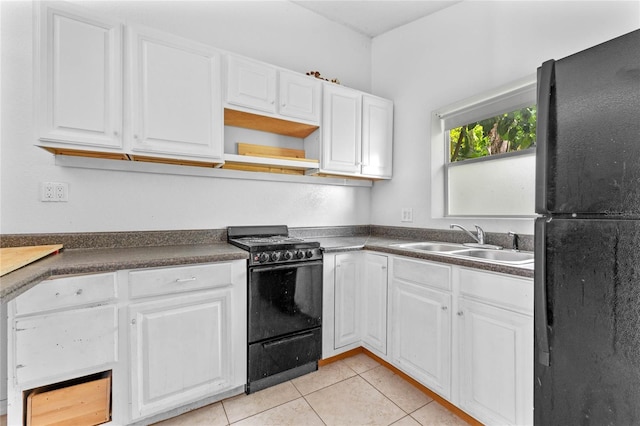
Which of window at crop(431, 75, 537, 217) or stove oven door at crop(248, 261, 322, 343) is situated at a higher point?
window at crop(431, 75, 537, 217)

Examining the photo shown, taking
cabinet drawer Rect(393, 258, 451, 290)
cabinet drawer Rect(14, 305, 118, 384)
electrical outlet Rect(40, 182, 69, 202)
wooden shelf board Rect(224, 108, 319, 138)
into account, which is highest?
wooden shelf board Rect(224, 108, 319, 138)

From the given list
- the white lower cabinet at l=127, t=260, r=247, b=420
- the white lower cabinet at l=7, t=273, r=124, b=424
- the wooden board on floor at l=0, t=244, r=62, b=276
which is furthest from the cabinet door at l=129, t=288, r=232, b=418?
Answer: the wooden board on floor at l=0, t=244, r=62, b=276

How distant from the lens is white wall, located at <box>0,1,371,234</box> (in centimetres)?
170

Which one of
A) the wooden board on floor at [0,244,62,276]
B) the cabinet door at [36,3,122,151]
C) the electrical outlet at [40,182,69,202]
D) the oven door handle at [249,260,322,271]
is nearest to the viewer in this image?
the wooden board on floor at [0,244,62,276]

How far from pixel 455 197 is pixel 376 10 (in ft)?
5.97

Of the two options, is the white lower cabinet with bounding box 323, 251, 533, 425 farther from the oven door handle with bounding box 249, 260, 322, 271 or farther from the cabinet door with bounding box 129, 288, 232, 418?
the cabinet door with bounding box 129, 288, 232, 418

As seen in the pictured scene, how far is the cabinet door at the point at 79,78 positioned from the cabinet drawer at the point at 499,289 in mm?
2079

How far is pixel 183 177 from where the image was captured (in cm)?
Result: 215

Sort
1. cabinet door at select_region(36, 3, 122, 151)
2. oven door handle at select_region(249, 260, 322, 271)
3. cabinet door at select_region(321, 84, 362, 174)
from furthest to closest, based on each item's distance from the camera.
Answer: cabinet door at select_region(321, 84, 362, 174) < oven door handle at select_region(249, 260, 322, 271) < cabinet door at select_region(36, 3, 122, 151)

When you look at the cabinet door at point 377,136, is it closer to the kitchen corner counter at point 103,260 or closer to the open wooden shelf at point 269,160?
the open wooden shelf at point 269,160

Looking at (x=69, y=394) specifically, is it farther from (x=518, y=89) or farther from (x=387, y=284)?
(x=518, y=89)

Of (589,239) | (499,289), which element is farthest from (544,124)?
(499,289)

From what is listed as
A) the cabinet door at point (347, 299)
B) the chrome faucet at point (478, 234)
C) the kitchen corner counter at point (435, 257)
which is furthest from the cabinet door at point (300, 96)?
the chrome faucet at point (478, 234)

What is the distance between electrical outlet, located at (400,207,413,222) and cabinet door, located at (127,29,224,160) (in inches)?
65.7
